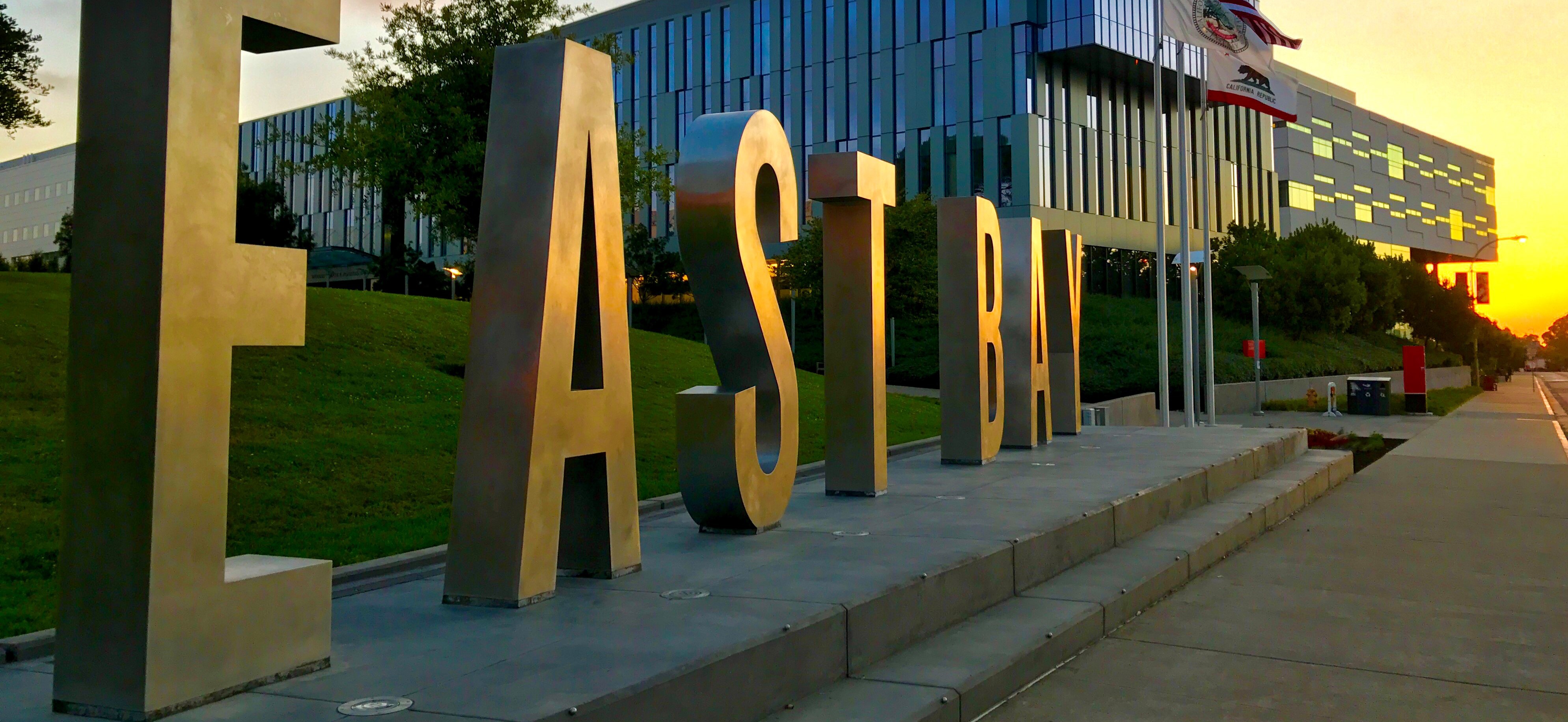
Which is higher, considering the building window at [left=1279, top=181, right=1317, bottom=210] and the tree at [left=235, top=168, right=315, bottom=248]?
the building window at [left=1279, top=181, right=1317, bottom=210]

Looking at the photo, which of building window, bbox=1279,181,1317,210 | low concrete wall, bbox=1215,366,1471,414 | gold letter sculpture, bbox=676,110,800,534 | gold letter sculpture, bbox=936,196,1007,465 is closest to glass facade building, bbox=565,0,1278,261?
low concrete wall, bbox=1215,366,1471,414

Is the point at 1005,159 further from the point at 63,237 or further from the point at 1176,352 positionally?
the point at 63,237

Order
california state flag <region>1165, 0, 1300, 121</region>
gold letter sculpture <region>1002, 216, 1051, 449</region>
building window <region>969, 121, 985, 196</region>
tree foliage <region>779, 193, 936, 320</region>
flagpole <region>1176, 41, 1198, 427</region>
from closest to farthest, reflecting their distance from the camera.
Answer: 1. gold letter sculpture <region>1002, 216, 1051, 449</region>
2. california state flag <region>1165, 0, 1300, 121</region>
3. flagpole <region>1176, 41, 1198, 427</region>
4. tree foliage <region>779, 193, 936, 320</region>
5. building window <region>969, 121, 985, 196</region>

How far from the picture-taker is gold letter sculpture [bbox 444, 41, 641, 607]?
5520 millimetres

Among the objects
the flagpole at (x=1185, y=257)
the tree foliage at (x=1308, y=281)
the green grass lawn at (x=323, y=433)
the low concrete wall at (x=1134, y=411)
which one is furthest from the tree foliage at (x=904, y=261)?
the green grass lawn at (x=323, y=433)

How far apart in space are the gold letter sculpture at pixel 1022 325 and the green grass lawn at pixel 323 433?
8.73 feet

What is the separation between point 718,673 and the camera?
442 cm

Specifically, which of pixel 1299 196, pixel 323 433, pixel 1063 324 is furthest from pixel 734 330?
pixel 1299 196

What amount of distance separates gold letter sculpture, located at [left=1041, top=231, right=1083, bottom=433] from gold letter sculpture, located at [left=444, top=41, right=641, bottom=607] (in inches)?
410

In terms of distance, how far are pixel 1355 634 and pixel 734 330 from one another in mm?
4269

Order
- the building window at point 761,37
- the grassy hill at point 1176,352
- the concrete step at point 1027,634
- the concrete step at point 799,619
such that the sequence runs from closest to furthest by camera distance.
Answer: the concrete step at point 799,619 → the concrete step at point 1027,634 → the grassy hill at point 1176,352 → the building window at point 761,37

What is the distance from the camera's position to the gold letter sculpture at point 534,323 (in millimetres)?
5520

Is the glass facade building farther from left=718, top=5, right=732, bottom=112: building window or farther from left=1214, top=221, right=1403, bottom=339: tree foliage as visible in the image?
left=1214, top=221, right=1403, bottom=339: tree foliage

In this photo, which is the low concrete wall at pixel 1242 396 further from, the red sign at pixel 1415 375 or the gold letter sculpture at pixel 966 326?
the gold letter sculpture at pixel 966 326
